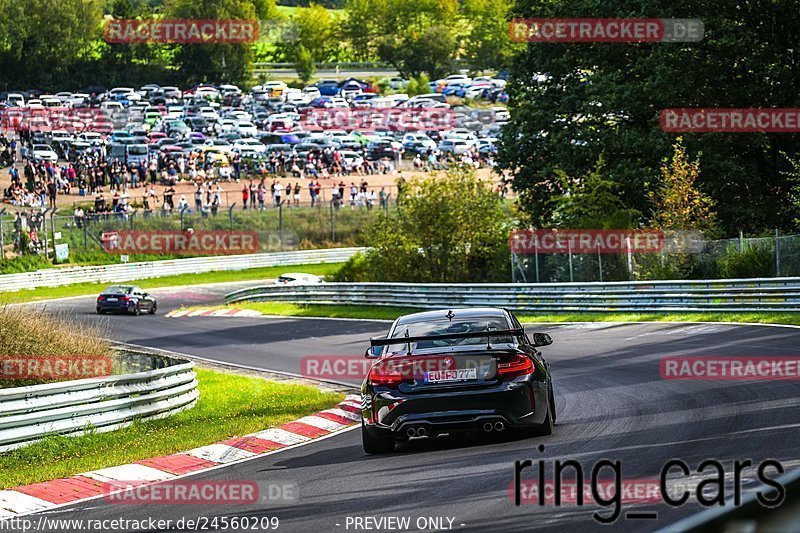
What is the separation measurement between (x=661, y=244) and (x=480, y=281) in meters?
8.12

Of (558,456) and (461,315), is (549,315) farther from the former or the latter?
(558,456)

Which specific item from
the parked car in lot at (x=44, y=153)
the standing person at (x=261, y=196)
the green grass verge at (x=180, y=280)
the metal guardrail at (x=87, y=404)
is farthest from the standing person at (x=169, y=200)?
the metal guardrail at (x=87, y=404)

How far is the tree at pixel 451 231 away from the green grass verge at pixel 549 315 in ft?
8.21

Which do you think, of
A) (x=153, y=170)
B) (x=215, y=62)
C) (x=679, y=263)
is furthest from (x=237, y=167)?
(x=215, y=62)

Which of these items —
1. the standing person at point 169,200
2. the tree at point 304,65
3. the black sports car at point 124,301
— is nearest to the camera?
the black sports car at point 124,301

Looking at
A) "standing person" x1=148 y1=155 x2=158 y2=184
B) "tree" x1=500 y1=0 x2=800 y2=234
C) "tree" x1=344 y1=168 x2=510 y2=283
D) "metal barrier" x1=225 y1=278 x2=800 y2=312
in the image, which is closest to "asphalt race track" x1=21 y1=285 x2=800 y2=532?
"metal barrier" x1=225 y1=278 x2=800 y2=312

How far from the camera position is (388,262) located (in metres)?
40.3

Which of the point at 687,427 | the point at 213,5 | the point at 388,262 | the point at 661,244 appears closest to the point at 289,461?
the point at 687,427

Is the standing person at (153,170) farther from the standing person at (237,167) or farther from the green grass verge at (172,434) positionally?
the green grass verge at (172,434)

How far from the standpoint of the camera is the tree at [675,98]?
112ft

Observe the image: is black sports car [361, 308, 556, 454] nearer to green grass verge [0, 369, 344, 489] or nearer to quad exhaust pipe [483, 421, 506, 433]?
quad exhaust pipe [483, 421, 506, 433]

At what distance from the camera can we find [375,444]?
1170 cm

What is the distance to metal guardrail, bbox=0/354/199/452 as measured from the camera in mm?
14000

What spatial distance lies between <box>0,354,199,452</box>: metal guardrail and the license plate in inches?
216
